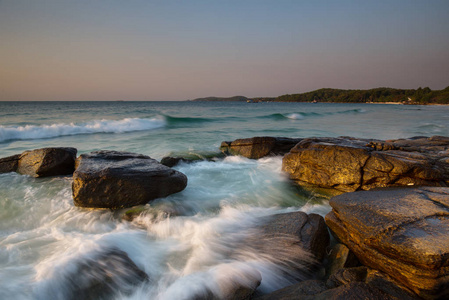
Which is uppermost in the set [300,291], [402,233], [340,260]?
[402,233]

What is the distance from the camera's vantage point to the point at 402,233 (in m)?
2.45

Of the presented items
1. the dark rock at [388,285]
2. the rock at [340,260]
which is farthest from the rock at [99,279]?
the dark rock at [388,285]

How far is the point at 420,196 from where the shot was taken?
3.21 m

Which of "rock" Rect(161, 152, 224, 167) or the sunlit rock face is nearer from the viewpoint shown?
the sunlit rock face

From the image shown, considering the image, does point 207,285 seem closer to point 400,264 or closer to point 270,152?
point 400,264

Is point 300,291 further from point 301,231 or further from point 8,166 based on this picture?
point 8,166

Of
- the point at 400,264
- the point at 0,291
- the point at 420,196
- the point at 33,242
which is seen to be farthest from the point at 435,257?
the point at 33,242

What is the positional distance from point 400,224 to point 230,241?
2154 mm

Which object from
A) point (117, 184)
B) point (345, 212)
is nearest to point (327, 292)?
point (345, 212)

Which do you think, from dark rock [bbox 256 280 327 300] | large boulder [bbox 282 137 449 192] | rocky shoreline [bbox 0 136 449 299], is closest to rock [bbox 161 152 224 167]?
rocky shoreline [bbox 0 136 449 299]

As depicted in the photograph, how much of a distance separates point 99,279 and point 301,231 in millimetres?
2597

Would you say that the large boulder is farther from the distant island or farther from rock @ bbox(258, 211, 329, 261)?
the distant island

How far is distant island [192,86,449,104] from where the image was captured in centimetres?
7719

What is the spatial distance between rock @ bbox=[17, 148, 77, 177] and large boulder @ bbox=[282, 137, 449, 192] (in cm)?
573
